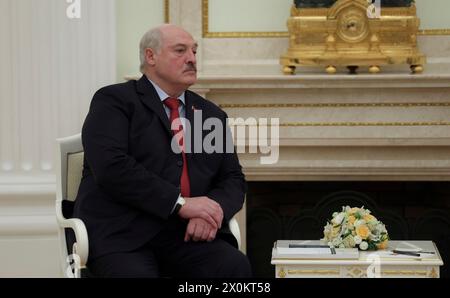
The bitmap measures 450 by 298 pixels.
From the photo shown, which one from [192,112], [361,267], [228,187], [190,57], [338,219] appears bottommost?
[361,267]

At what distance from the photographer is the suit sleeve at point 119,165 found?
2.58 meters

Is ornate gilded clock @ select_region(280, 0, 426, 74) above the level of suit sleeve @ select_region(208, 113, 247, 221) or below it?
above

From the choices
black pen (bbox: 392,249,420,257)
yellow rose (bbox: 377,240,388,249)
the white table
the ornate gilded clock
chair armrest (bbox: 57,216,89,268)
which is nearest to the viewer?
chair armrest (bbox: 57,216,89,268)

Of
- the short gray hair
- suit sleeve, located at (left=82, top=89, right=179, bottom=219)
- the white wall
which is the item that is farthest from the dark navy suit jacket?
the white wall

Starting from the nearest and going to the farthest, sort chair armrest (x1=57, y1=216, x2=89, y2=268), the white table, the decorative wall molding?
chair armrest (x1=57, y1=216, x2=89, y2=268) < the white table < the decorative wall molding

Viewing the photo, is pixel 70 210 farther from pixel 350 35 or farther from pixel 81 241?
pixel 350 35

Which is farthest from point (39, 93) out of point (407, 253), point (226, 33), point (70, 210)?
point (407, 253)

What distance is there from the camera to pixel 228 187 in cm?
279

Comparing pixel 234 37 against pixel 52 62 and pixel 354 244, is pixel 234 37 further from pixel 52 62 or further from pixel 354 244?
pixel 354 244

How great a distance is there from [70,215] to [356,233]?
118cm

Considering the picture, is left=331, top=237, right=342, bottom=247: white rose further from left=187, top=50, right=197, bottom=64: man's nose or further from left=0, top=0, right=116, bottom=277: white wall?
left=0, top=0, right=116, bottom=277: white wall

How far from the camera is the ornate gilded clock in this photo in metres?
4.34

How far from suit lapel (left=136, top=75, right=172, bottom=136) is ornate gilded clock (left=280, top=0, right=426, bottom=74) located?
1.67 meters
